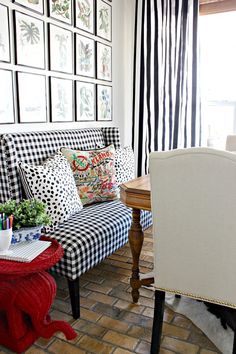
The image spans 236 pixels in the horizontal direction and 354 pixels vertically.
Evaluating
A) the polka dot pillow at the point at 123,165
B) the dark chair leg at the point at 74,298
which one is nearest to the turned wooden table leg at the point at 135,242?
the dark chair leg at the point at 74,298

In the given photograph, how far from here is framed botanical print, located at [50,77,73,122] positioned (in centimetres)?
265

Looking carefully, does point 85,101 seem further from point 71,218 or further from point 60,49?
point 71,218

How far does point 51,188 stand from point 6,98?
750mm

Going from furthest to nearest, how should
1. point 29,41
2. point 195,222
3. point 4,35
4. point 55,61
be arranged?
point 55,61 < point 29,41 < point 4,35 < point 195,222

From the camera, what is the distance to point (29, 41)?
2355 millimetres

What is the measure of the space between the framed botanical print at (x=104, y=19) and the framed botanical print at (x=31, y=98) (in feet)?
3.33

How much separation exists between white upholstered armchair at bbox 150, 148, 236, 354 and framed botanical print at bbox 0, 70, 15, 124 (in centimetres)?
134

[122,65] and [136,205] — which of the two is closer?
[136,205]

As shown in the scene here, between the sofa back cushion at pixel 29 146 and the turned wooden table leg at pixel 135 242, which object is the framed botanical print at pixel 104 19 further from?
the turned wooden table leg at pixel 135 242

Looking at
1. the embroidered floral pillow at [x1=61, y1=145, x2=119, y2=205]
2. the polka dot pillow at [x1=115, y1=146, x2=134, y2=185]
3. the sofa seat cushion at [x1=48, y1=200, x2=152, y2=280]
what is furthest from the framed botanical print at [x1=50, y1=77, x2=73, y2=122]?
the sofa seat cushion at [x1=48, y1=200, x2=152, y2=280]

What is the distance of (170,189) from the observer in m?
1.26

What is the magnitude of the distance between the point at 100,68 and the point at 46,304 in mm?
2389

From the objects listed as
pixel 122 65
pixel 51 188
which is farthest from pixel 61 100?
pixel 122 65

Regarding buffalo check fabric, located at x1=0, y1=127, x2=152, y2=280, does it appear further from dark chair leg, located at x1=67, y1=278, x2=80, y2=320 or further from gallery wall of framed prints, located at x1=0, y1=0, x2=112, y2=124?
gallery wall of framed prints, located at x1=0, y1=0, x2=112, y2=124
